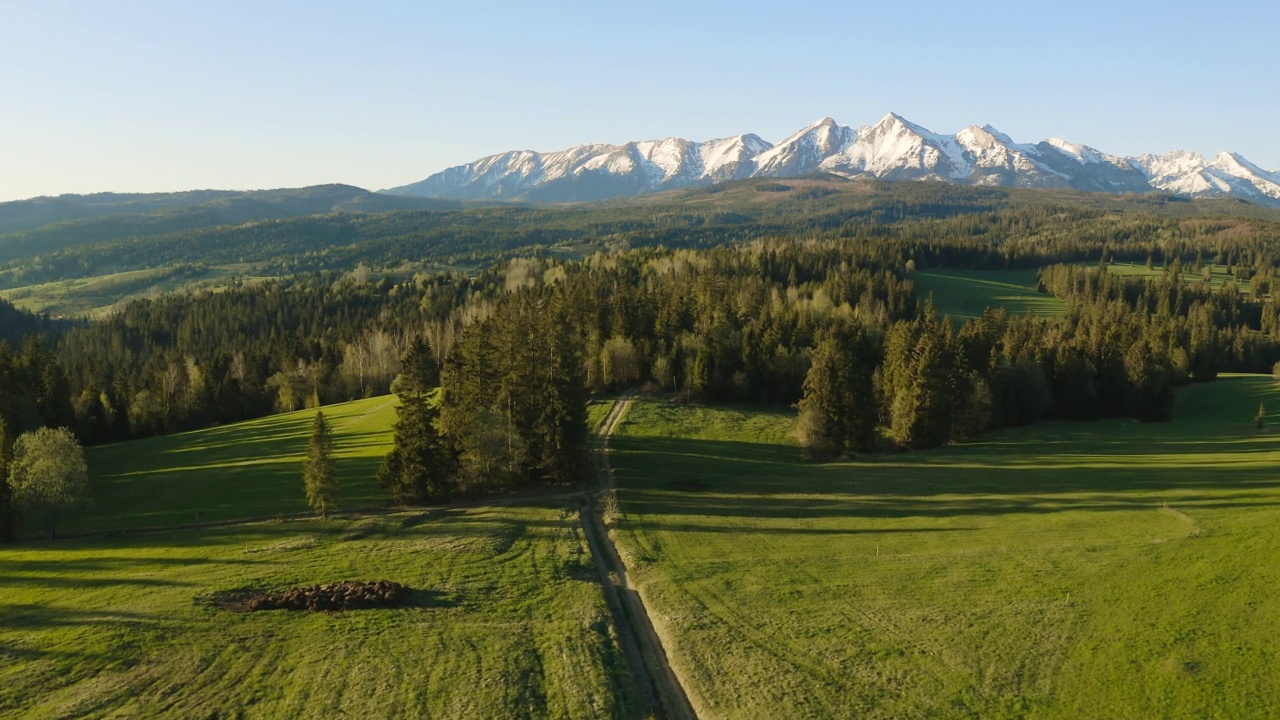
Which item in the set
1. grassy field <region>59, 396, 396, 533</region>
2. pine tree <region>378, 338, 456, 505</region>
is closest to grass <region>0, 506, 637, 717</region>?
grassy field <region>59, 396, 396, 533</region>

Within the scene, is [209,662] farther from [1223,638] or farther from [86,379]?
[86,379]

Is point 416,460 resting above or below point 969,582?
above

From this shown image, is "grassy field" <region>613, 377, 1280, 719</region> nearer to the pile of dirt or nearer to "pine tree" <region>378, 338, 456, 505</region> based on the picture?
the pile of dirt

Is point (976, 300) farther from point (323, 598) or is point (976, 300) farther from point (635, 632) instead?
point (323, 598)

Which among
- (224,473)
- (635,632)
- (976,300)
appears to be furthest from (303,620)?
(976,300)

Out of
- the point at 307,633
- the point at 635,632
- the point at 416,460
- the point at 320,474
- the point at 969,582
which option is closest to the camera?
the point at 307,633

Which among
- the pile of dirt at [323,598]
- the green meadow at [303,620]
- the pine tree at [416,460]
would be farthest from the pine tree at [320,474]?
the pile of dirt at [323,598]

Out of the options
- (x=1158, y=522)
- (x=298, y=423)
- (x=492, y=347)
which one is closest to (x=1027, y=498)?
(x=1158, y=522)

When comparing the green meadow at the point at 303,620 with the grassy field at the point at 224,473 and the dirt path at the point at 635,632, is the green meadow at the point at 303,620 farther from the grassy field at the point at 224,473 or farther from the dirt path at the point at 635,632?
the dirt path at the point at 635,632
